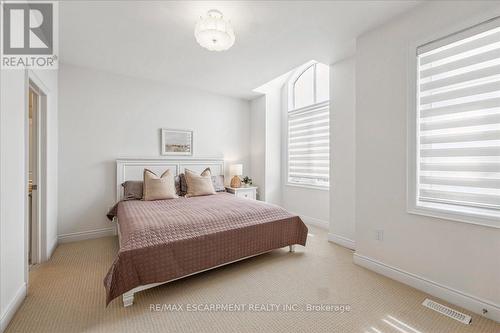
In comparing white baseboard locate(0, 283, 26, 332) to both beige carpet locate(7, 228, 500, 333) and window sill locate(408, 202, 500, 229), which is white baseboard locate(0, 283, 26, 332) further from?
window sill locate(408, 202, 500, 229)

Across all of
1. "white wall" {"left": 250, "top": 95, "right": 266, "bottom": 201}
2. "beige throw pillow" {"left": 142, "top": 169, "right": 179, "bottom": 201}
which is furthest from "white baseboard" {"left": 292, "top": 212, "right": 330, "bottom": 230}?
"beige throw pillow" {"left": 142, "top": 169, "right": 179, "bottom": 201}

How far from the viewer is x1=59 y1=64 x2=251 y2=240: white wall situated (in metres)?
3.26

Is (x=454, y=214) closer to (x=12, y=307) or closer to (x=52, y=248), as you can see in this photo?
(x=12, y=307)

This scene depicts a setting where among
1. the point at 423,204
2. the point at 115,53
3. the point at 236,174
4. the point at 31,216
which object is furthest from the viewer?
the point at 236,174

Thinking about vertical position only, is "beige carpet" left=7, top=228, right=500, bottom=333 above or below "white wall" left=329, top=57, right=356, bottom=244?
below

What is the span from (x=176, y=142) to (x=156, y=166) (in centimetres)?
58

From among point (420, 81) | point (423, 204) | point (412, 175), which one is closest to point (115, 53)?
point (420, 81)

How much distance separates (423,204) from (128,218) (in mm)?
2910

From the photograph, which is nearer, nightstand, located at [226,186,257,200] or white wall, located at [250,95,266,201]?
nightstand, located at [226,186,257,200]

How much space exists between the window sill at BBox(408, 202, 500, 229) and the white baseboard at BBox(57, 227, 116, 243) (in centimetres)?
410

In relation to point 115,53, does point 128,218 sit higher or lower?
lower

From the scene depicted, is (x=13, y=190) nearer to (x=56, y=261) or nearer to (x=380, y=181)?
(x=56, y=261)

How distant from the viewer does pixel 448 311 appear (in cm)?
175

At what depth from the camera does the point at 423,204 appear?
80.9 inches
